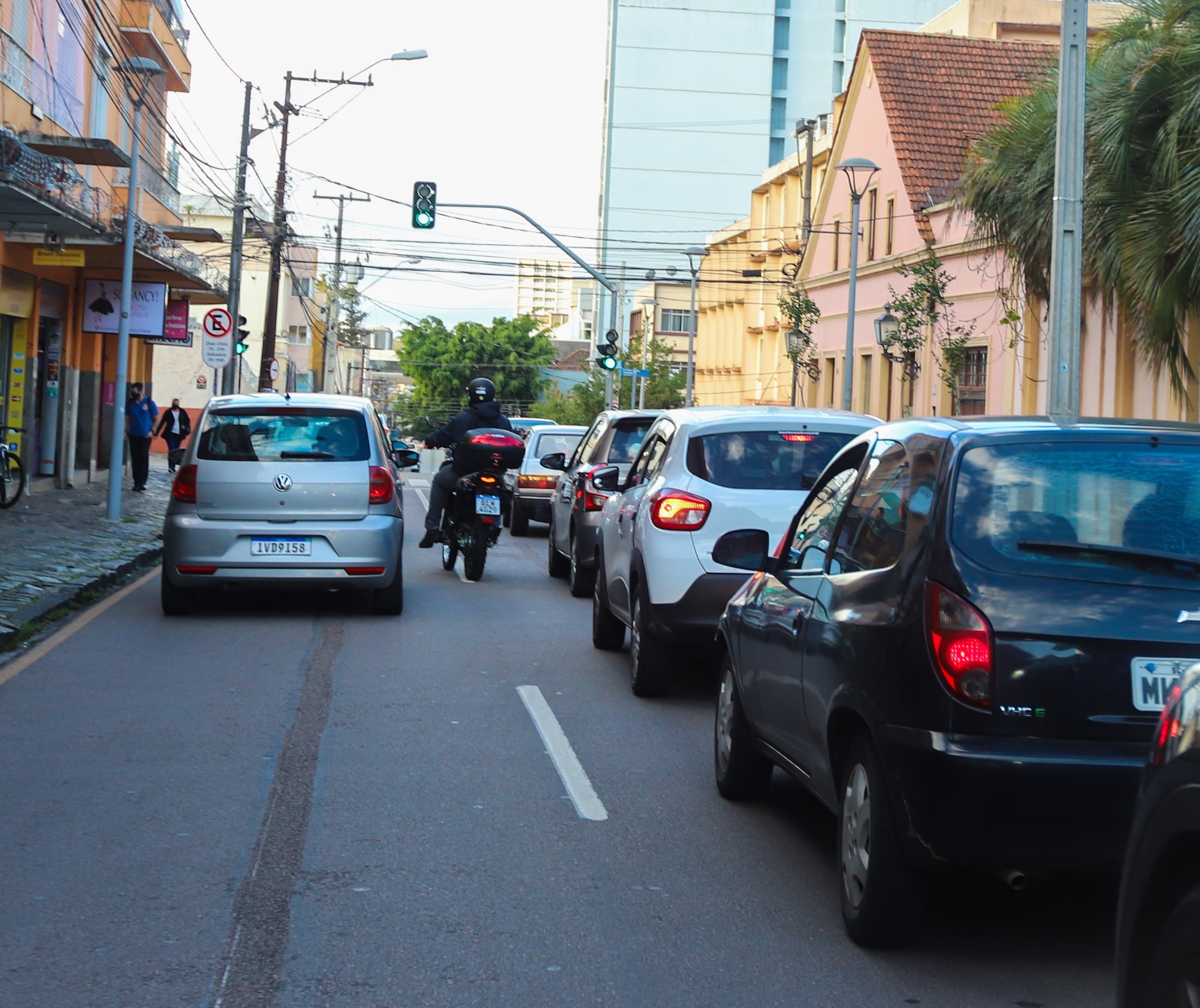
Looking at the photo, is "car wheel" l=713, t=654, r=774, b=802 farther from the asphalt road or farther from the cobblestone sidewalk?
the cobblestone sidewalk

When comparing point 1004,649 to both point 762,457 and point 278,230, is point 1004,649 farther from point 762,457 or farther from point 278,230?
point 278,230

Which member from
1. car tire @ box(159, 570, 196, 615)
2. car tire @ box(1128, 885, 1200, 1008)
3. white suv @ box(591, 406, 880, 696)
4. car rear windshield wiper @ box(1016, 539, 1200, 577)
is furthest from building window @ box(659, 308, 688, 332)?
car tire @ box(1128, 885, 1200, 1008)

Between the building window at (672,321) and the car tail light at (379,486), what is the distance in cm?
7123

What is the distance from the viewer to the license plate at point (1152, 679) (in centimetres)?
444

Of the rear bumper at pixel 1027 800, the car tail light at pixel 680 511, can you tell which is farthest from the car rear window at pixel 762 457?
the rear bumper at pixel 1027 800

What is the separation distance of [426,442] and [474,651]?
4.56 metres

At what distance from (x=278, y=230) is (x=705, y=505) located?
98.3ft

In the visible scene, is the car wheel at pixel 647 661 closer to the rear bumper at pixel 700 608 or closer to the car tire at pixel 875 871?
the rear bumper at pixel 700 608

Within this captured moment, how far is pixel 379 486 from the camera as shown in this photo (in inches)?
481

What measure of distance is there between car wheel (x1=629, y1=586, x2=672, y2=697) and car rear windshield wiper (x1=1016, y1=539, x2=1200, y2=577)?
4.48 metres

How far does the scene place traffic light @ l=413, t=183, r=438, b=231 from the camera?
3316cm

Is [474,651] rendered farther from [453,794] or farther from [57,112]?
[57,112]

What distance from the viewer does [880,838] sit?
4.68m

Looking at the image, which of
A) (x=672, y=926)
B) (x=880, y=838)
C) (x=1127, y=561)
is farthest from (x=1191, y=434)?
(x=672, y=926)
